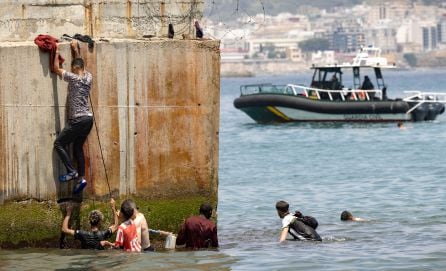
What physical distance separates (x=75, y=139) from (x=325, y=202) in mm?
11826

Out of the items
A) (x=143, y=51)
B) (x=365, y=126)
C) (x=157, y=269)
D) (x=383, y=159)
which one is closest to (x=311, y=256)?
(x=157, y=269)

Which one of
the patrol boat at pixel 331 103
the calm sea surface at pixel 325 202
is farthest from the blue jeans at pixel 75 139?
the patrol boat at pixel 331 103

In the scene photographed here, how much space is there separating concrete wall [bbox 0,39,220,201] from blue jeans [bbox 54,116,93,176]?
10 centimetres

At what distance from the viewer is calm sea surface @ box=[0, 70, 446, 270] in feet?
51.0

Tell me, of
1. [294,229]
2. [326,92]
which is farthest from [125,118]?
[326,92]

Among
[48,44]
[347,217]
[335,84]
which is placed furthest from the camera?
[335,84]

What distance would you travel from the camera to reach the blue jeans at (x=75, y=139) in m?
14.4

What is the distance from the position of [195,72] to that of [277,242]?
13.0 feet

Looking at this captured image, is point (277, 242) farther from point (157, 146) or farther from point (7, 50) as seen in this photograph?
point (7, 50)

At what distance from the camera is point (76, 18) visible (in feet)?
48.5

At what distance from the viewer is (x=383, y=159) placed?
3853 centimetres

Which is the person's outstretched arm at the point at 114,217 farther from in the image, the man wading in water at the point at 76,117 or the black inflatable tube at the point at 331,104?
the black inflatable tube at the point at 331,104

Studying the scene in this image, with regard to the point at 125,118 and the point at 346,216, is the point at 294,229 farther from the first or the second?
the point at 346,216

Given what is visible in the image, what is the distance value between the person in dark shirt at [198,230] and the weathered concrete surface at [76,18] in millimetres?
2021
